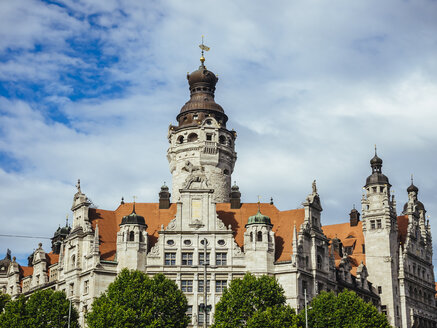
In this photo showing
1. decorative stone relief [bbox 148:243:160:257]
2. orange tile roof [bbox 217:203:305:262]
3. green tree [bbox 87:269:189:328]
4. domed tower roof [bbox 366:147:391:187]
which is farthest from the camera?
domed tower roof [bbox 366:147:391:187]

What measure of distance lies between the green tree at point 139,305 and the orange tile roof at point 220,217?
45.4 feet

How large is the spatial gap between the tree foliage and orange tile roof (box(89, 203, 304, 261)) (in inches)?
406

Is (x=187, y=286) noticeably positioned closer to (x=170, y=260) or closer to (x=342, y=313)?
(x=170, y=260)

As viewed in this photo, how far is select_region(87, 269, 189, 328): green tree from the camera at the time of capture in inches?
3110

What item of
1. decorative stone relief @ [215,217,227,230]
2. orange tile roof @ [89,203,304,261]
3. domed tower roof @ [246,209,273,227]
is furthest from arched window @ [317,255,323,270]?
decorative stone relief @ [215,217,227,230]

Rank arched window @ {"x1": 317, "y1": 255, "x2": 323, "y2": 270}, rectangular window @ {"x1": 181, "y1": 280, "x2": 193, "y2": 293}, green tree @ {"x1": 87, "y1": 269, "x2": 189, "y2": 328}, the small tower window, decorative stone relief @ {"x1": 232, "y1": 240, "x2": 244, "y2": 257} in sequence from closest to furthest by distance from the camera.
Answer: green tree @ {"x1": 87, "y1": 269, "x2": 189, "y2": 328} → rectangular window @ {"x1": 181, "y1": 280, "x2": 193, "y2": 293} → decorative stone relief @ {"x1": 232, "y1": 240, "x2": 244, "y2": 257} → arched window @ {"x1": 317, "y1": 255, "x2": 323, "y2": 270} → the small tower window

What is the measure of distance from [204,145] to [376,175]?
28.4 meters

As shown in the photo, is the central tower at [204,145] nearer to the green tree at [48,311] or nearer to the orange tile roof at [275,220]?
the orange tile roof at [275,220]

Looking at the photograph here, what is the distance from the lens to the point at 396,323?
11162 centimetres

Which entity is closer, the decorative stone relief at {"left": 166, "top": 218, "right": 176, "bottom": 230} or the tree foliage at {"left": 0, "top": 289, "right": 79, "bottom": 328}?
the tree foliage at {"left": 0, "top": 289, "right": 79, "bottom": 328}

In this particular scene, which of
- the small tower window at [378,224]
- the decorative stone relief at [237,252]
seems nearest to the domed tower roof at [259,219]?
the decorative stone relief at [237,252]

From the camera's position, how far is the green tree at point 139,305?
79000 mm

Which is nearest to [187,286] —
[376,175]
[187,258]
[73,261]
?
[187,258]

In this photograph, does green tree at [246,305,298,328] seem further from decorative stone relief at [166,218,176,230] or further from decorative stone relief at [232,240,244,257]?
decorative stone relief at [166,218,176,230]
